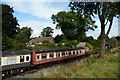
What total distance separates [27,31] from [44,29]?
1615cm

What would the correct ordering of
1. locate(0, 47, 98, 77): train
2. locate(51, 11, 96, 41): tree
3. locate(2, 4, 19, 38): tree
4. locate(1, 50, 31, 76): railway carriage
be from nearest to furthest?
locate(1, 50, 31, 76): railway carriage → locate(0, 47, 98, 77): train → locate(2, 4, 19, 38): tree → locate(51, 11, 96, 41): tree

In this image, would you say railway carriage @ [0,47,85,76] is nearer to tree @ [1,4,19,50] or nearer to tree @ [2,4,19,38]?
tree @ [1,4,19,50]

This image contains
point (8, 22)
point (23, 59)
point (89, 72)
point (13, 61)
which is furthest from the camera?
point (8, 22)

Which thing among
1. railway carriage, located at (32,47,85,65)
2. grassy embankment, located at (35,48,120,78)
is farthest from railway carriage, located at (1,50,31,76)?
grassy embankment, located at (35,48,120,78)

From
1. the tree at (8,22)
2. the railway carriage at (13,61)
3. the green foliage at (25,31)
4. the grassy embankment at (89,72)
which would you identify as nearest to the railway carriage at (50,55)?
the railway carriage at (13,61)

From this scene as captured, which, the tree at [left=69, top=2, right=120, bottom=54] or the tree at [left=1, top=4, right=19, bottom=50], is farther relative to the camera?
the tree at [left=1, top=4, right=19, bottom=50]

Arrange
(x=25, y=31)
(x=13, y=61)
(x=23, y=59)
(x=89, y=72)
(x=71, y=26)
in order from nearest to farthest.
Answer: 1. (x=89, y=72)
2. (x=13, y=61)
3. (x=23, y=59)
4. (x=71, y=26)
5. (x=25, y=31)

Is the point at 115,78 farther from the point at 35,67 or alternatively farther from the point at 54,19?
the point at 54,19

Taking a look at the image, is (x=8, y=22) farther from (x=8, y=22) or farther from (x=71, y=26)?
(x=71, y=26)

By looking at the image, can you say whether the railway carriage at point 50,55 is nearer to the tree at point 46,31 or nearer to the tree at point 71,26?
the tree at point 71,26

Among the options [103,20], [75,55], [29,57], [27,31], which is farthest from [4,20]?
[27,31]

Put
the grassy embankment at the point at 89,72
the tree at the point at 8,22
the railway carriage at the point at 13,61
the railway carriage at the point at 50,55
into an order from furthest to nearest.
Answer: the tree at the point at 8,22, the railway carriage at the point at 50,55, the railway carriage at the point at 13,61, the grassy embankment at the point at 89,72

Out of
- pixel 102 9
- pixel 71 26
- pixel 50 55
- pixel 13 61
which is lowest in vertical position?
pixel 13 61

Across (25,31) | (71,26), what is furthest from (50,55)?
(25,31)
